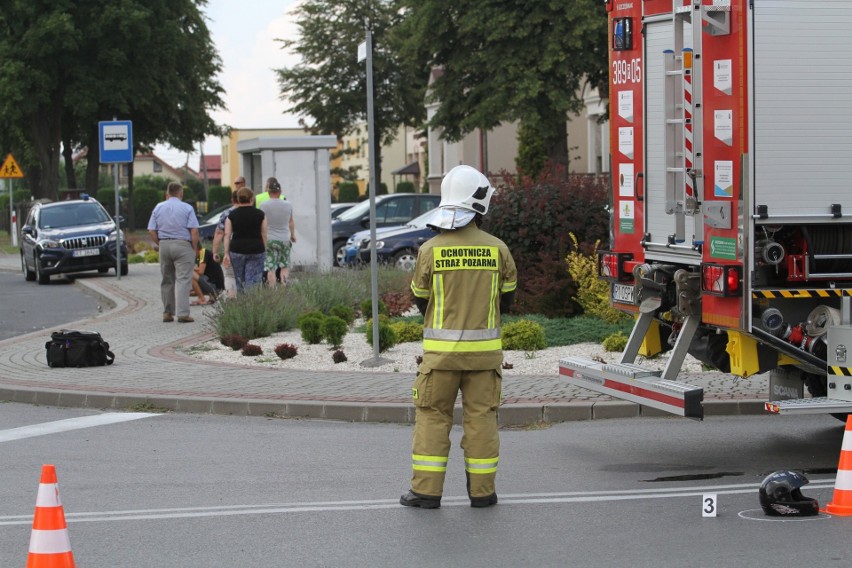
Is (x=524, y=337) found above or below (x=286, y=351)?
above

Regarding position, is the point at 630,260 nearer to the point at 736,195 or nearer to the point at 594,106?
the point at 736,195

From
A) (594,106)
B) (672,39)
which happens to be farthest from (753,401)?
(594,106)

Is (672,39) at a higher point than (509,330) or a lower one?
higher

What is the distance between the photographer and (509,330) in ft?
44.7

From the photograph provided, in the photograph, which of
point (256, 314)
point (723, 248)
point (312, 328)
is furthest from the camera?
point (256, 314)

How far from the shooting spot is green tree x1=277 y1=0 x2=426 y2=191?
61.8 meters

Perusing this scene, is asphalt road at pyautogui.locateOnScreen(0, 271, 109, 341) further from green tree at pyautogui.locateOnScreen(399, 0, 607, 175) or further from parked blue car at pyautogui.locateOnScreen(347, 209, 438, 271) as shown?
green tree at pyautogui.locateOnScreen(399, 0, 607, 175)

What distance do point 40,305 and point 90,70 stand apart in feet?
95.5

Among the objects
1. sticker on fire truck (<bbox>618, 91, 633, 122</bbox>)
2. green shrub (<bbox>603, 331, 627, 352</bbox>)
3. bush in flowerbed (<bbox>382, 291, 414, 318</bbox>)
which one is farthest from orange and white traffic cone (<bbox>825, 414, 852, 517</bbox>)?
bush in flowerbed (<bbox>382, 291, 414, 318</bbox>)

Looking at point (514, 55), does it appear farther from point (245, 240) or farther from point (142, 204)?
point (142, 204)

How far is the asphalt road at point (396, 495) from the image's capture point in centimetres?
634

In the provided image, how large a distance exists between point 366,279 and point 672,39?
32.1 feet

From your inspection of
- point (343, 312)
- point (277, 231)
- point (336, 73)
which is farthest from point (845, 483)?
point (336, 73)

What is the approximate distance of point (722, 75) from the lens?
8.09 metres
